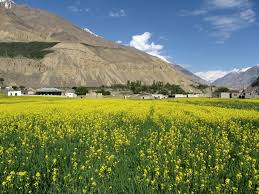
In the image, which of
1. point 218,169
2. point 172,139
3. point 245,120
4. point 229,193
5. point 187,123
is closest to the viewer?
point 229,193

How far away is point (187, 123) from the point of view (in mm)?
18891

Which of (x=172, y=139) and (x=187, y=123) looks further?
(x=187, y=123)

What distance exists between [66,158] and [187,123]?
9220 mm

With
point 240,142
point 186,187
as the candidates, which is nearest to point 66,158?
point 186,187

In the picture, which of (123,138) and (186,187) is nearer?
(186,187)

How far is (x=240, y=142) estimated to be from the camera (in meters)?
13.4

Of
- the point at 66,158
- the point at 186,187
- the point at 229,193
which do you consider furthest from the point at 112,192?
the point at 66,158

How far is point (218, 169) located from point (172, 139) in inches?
159

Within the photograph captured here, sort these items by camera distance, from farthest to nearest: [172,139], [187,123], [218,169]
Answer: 1. [187,123]
2. [172,139]
3. [218,169]

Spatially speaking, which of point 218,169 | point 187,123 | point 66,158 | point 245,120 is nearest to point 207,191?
point 218,169

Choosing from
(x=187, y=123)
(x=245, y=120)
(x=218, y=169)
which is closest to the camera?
(x=218, y=169)

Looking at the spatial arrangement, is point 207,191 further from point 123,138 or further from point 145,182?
point 123,138

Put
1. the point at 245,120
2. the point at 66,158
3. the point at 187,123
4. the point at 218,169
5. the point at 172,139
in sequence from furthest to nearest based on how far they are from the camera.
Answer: the point at 245,120
the point at 187,123
the point at 172,139
the point at 66,158
the point at 218,169

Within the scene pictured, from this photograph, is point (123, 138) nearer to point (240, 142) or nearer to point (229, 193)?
point (240, 142)
